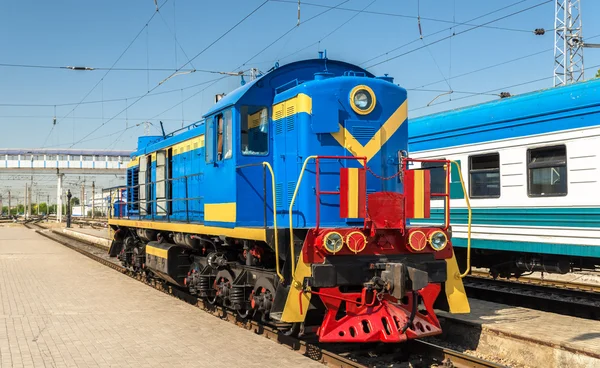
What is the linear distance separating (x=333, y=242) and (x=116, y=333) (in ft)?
11.7

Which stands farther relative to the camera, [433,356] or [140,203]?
[140,203]

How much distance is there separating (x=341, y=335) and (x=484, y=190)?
560 cm

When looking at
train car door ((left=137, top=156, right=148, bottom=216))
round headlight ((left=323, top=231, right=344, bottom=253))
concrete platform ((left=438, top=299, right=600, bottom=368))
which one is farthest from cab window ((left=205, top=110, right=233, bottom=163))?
train car door ((left=137, top=156, right=148, bottom=216))

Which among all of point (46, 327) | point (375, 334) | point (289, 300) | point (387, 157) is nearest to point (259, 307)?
point (289, 300)

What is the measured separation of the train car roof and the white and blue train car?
2cm

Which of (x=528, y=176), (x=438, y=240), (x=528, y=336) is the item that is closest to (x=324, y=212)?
(x=438, y=240)

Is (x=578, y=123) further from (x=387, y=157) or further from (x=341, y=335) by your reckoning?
(x=341, y=335)

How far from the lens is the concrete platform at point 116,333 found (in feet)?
21.4

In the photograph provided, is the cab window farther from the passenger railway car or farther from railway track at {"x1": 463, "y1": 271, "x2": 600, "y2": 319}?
railway track at {"x1": 463, "y1": 271, "x2": 600, "y2": 319}

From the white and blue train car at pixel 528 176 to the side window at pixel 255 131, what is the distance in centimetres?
468

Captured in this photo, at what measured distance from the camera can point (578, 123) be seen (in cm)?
890

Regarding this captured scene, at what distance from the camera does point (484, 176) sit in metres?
10.7

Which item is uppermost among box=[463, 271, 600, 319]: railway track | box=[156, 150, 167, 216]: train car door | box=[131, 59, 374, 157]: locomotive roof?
box=[131, 59, 374, 157]: locomotive roof

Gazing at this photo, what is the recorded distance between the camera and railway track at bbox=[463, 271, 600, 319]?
9.28m
